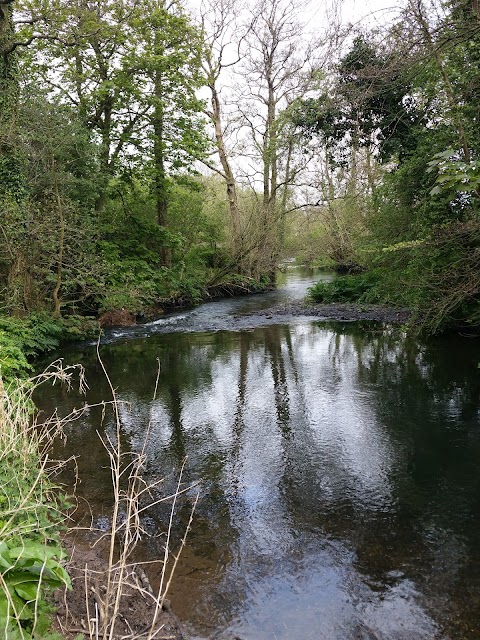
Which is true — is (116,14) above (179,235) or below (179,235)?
above

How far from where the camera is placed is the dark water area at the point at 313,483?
3.23 m

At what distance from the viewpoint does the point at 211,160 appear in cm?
2219

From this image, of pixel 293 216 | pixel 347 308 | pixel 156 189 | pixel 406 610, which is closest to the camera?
pixel 406 610

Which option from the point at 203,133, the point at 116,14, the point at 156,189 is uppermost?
the point at 116,14

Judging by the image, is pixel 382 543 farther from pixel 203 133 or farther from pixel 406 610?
pixel 203 133

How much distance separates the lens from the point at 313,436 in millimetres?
6133

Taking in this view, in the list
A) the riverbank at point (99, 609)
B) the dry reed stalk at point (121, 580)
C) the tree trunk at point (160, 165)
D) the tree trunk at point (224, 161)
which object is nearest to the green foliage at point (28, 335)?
the dry reed stalk at point (121, 580)

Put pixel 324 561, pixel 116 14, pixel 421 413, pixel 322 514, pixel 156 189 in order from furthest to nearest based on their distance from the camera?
pixel 156 189, pixel 116 14, pixel 421 413, pixel 322 514, pixel 324 561

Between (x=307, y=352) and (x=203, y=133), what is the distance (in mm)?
12026

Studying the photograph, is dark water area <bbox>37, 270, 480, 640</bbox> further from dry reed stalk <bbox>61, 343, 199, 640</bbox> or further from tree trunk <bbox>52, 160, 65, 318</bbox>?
tree trunk <bbox>52, 160, 65, 318</bbox>

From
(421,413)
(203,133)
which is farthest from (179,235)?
(421,413)

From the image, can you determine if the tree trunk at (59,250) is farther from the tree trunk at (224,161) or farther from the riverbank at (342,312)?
the tree trunk at (224,161)

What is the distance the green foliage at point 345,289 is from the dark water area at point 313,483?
308 inches

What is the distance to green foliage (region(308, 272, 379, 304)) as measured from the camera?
18141 mm
